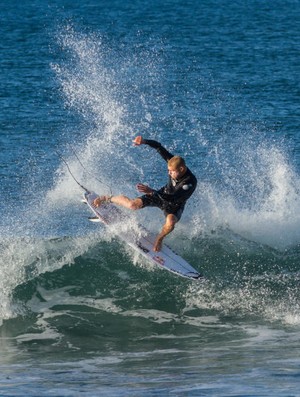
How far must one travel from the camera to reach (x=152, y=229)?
63.5 ft

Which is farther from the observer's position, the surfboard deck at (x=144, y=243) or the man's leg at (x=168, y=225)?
the surfboard deck at (x=144, y=243)

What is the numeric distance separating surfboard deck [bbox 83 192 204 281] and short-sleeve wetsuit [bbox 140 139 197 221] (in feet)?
2.96

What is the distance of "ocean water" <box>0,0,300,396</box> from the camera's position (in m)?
14.7

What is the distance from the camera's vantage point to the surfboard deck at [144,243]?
56.3 feet

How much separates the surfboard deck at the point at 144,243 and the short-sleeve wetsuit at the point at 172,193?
90cm

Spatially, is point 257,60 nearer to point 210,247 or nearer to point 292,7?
point 292,7

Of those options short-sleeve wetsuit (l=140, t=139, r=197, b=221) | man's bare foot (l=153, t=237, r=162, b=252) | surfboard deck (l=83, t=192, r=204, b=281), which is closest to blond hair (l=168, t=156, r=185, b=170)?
short-sleeve wetsuit (l=140, t=139, r=197, b=221)

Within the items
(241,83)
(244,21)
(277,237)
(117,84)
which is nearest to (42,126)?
(117,84)

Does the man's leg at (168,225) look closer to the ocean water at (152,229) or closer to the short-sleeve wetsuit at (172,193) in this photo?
the short-sleeve wetsuit at (172,193)

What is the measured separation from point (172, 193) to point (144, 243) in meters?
1.30

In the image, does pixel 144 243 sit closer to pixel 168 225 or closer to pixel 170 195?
pixel 168 225

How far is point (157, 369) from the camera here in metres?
14.4

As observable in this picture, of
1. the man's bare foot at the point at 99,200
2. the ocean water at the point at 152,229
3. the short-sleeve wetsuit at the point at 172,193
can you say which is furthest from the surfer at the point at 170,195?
the ocean water at the point at 152,229

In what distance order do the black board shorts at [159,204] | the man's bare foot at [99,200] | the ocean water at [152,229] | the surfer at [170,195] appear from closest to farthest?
1. the ocean water at [152,229]
2. the surfer at [170,195]
3. the black board shorts at [159,204]
4. the man's bare foot at [99,200]
